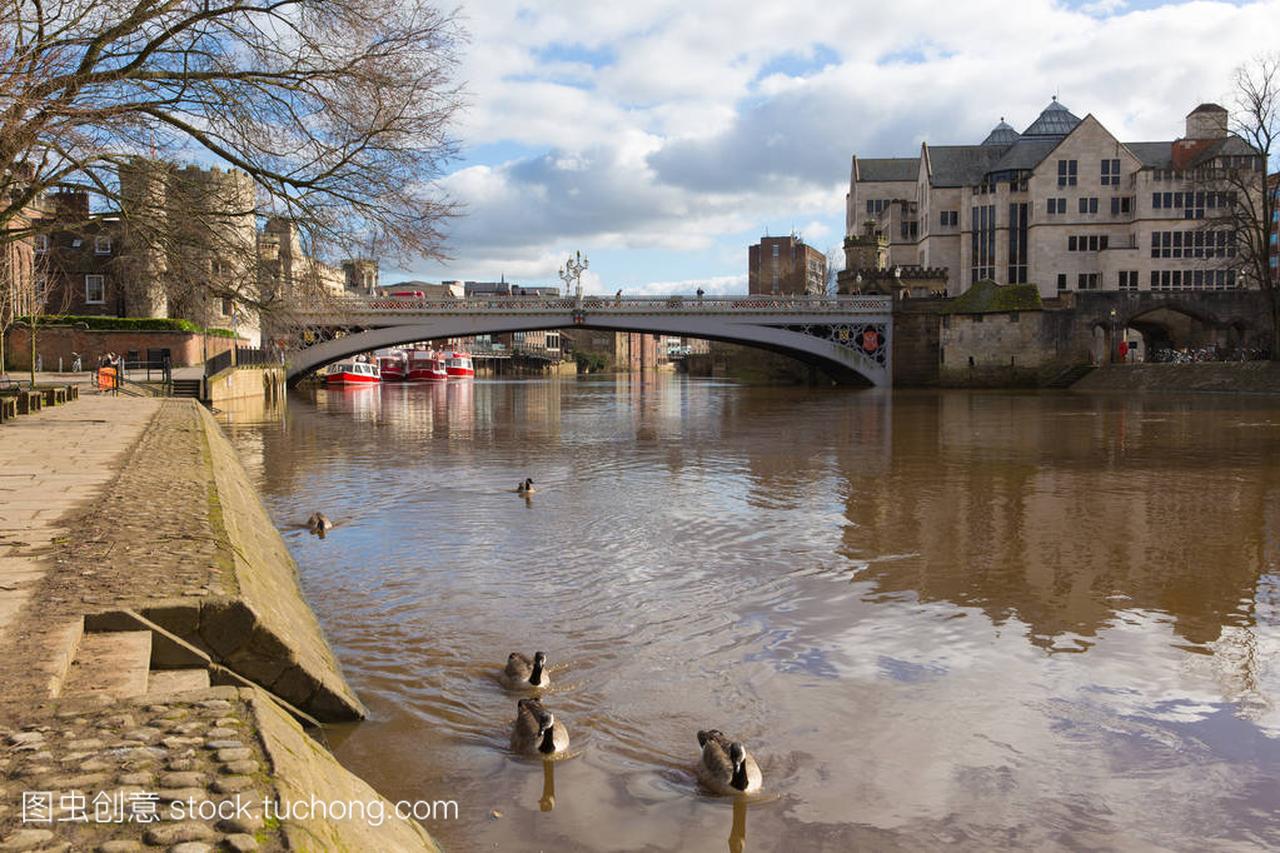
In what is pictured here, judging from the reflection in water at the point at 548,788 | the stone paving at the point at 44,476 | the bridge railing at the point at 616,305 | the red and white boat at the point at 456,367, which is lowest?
the reflection in water at the point at 548,788

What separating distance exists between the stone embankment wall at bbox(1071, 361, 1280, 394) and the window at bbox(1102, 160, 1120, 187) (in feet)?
60.9

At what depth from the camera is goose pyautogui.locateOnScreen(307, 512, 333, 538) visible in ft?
44.8

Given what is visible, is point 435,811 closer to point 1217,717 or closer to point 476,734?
point 476,734

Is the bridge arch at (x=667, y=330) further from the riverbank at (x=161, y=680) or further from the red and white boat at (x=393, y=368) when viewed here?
the riverbank at (x=161, y=680)

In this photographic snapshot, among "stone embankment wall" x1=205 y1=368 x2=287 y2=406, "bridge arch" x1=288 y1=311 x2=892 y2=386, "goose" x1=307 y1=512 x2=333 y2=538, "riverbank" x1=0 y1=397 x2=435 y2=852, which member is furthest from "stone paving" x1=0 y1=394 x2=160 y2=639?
"bridge arch" x1=288 y1=311 x2=892 y2=386

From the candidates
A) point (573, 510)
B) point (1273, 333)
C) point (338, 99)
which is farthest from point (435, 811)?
point (1273, 333)

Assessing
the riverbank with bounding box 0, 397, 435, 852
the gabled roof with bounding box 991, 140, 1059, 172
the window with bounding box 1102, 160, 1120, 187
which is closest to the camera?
the riverbank with bounding box 0, 397, 435, 852

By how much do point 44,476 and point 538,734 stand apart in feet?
26.8

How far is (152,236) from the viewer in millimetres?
14883

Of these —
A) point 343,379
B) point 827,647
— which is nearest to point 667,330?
point 343,379

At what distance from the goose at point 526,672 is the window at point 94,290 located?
6189 centimetres

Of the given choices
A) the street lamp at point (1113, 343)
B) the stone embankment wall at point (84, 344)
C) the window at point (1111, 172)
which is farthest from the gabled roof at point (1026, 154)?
the stone embankment wall at point (84, 344)

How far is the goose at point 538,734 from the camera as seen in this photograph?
20.5 feet

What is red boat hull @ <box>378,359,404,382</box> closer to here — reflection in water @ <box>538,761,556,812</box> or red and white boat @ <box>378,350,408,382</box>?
red and white boat @ <box>378,350,408,382</box>
